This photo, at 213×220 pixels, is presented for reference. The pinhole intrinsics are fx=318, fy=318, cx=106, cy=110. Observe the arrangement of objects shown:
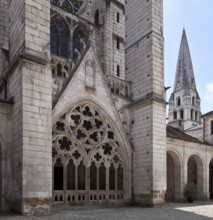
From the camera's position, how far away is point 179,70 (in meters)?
56.0

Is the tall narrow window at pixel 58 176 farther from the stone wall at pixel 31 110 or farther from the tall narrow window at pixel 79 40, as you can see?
the tall narrow window at pixel 79 40

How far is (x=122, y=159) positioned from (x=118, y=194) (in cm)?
152

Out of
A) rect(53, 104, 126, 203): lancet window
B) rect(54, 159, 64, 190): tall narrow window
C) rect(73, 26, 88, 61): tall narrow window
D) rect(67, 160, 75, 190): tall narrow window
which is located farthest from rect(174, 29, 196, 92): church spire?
rect(54, 159, 64, 190): tall narrow window

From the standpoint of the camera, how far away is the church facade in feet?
33.1

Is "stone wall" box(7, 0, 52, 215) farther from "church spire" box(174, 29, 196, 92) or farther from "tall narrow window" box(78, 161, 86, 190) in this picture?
"church spire" box(174, 29, 196, 92)

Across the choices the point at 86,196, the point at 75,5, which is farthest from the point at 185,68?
the point at 86,196

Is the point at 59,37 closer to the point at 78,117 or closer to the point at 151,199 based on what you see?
the point at 78,117

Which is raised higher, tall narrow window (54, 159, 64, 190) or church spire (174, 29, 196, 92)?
church spire (174, 29, 196, 92)

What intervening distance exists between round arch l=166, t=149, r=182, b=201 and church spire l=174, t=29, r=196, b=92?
37939 millimetres

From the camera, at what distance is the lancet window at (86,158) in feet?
39.9

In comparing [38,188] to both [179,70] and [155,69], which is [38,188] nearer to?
Answer: [155,69]

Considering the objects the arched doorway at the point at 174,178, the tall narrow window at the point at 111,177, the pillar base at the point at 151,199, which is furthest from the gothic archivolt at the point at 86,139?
the arched doorway at the point at 174,178

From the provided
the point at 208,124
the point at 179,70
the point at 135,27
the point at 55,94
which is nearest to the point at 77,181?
the point at 55,94

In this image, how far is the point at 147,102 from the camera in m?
14.0
